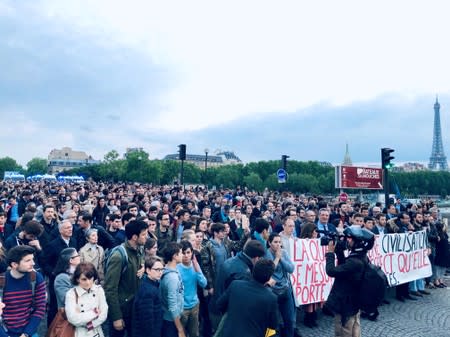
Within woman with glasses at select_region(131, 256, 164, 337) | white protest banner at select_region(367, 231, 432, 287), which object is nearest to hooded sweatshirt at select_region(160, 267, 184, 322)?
woman with glasses at select_region(131, 256, 164, 337)

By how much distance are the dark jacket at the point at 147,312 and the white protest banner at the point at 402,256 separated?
5923mm

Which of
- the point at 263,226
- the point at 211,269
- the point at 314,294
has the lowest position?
the point at 314,294

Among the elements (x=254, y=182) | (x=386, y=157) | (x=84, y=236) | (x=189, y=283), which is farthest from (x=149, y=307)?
(x=254, y=182)

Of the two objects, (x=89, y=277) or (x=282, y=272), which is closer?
(x=89, y=277)

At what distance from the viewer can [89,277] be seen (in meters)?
4.25

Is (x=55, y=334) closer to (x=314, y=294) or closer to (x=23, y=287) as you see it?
(x=23, y=287)

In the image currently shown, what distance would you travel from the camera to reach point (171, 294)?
4754mm

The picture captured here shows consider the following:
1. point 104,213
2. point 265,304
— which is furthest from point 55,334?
point 104,213

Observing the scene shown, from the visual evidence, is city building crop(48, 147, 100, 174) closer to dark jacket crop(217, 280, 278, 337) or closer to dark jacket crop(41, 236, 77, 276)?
dark jacket crop(41, 236, 77, 276)

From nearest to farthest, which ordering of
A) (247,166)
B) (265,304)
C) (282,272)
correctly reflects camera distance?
1. (265,304)
2. (282,272)
3. (247,166)

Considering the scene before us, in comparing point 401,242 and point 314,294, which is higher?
point 401,242

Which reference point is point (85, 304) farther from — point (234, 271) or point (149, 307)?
point (234, 271)

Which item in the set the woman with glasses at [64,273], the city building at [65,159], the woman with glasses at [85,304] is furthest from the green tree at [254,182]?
the city building at [65,159]

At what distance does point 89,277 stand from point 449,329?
6.96 m
